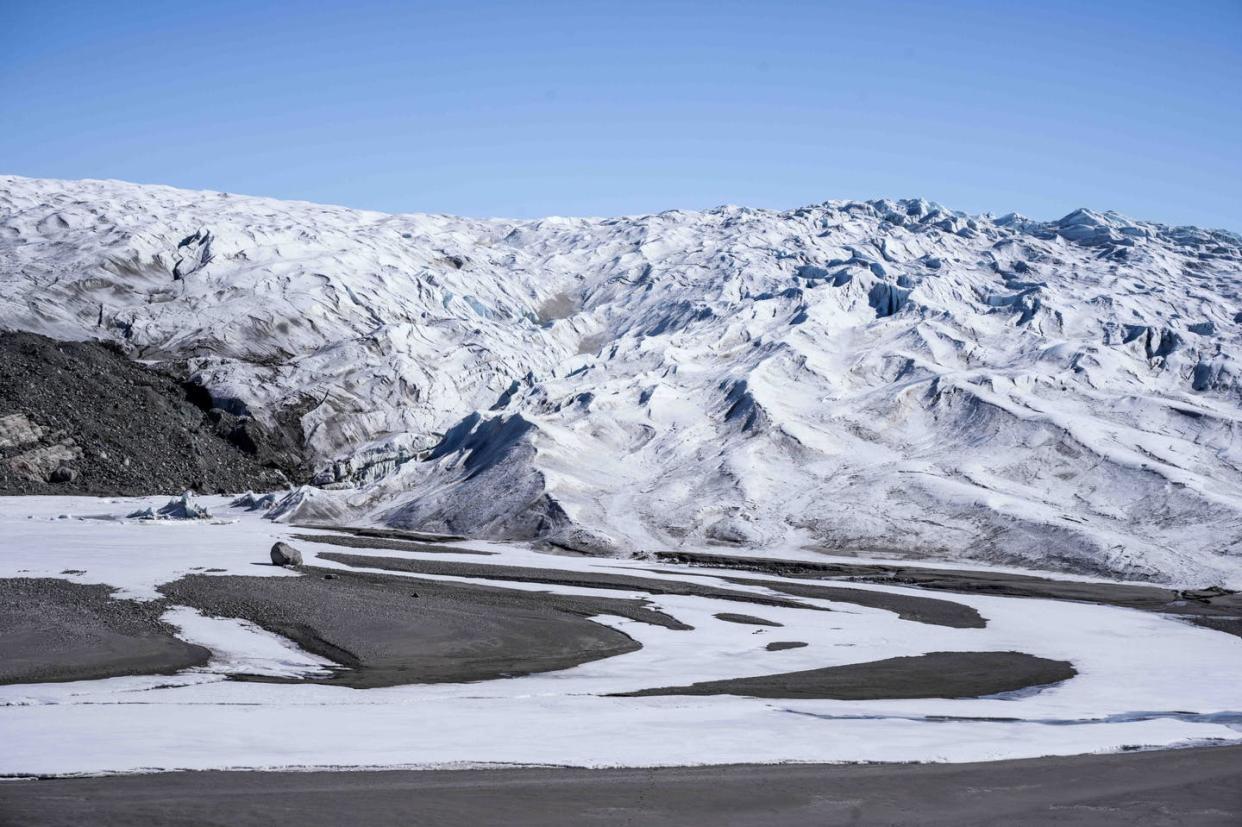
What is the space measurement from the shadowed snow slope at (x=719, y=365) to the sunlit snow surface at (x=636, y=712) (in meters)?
30.1

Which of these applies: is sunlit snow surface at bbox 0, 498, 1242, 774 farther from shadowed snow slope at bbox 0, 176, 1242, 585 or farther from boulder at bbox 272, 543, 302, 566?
shadowed snow slope at bbox 0, 176, 1242, 585

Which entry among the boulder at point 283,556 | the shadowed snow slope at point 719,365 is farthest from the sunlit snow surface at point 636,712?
the shadowed snow slope at point 719,365

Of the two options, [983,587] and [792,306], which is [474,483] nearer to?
[983,587]

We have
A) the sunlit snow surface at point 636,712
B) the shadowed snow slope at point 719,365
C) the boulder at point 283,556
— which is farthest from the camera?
the shadowed snow slope at point 719,365

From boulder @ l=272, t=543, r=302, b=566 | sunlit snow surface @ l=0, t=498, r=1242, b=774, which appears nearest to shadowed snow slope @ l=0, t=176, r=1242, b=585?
boulder @ l=272, t=543, r=302, b=566

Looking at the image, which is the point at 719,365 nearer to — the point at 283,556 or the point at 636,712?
the point at 283,556

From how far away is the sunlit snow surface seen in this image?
54.4ft

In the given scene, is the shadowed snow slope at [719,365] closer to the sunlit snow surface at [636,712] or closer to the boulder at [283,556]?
the boulder at [283,556]

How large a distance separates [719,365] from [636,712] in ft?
242

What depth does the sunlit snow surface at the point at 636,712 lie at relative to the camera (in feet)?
54.4

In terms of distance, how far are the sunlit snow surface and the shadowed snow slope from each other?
1183 inches

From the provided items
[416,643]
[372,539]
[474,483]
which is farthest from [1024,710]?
[474,483]

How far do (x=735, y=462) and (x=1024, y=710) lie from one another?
51993mm

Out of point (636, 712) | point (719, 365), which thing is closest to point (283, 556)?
point (636, 712)
